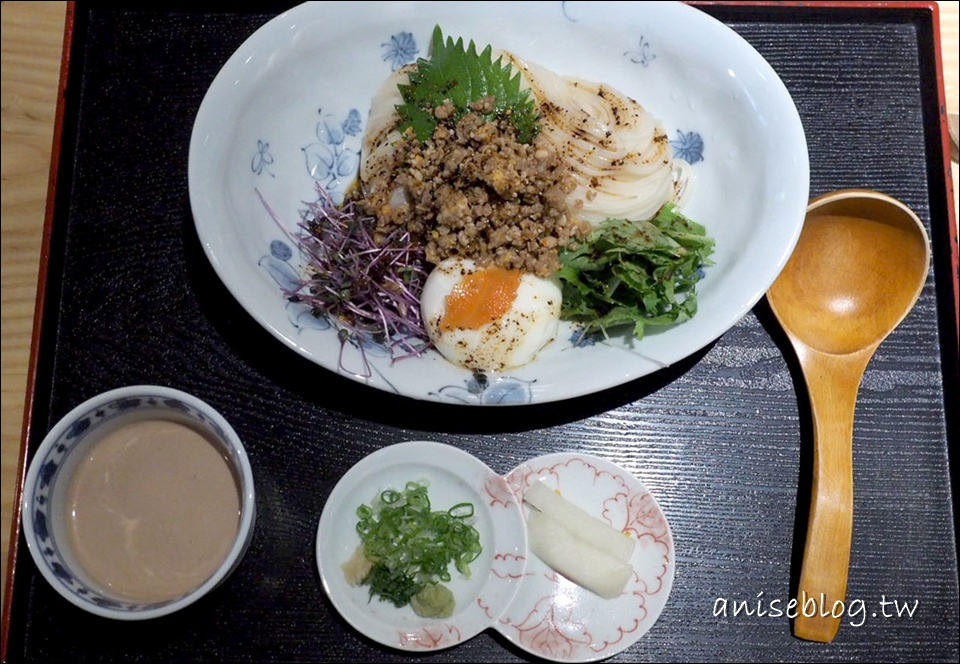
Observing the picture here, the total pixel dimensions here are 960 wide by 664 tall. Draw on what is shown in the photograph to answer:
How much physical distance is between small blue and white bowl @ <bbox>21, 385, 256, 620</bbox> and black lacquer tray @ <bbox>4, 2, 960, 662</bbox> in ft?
0.63

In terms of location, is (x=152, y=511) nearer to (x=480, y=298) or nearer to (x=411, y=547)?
(x=411, y=547)

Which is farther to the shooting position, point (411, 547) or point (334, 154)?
point (334, 154)

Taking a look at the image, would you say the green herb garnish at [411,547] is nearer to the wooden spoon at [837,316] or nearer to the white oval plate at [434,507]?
the white oval plate at [434,507]

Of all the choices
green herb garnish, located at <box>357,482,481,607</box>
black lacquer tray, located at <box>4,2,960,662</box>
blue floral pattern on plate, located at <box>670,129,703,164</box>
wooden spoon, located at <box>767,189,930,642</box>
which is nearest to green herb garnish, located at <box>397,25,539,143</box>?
blue floral pattern on plate, located at <box>670,129,703,164</box>

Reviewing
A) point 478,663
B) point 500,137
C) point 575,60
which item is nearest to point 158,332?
point 500,137

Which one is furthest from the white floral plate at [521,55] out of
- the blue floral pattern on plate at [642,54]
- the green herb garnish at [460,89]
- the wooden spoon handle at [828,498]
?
Answer: the wooden spoon handle at [828,498]

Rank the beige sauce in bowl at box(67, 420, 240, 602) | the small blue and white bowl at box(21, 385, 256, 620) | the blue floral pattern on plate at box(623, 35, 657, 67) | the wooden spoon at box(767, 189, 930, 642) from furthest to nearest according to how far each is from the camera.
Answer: the blue floral pattern on plate at box(623, 35, 657, 67) → the wooden spoon at box(767, 189, 930, 642) → the beige sauce in bowl at box(67, 420, 240, 602) → the small blue and white bowl at box(21, 385, 256, 620)

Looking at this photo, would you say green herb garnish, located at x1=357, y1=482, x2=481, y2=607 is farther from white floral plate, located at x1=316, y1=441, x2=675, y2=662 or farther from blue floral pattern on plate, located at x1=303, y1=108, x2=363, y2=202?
blue floral pattern on plate, located at x1=303, y1=108, x2=363, y2=202

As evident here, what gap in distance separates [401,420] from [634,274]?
2.43ft

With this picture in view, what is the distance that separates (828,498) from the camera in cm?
186

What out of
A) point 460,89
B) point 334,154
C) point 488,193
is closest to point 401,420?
point 488,193

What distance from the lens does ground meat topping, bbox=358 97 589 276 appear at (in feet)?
6.01

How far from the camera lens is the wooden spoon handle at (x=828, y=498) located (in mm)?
1836

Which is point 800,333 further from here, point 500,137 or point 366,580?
point 366,580
